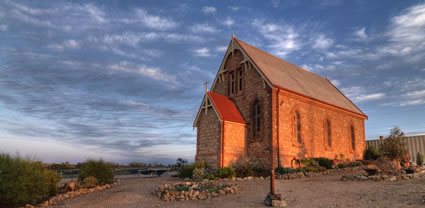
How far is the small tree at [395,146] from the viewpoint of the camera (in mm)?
23423

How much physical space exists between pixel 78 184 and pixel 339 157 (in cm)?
2301

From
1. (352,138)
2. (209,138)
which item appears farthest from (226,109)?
(352,138)

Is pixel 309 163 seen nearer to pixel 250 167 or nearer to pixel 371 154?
pixel 250 167

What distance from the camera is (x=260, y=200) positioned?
38.0 ft

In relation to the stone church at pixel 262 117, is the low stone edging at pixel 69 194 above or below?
below

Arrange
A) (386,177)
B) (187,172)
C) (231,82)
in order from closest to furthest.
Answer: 1. (386,177)
2. (187,172)
3. (231,82)

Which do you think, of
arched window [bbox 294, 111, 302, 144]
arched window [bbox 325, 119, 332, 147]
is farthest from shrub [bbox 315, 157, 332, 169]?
arched window [bbox 325, 119, 332, 147]

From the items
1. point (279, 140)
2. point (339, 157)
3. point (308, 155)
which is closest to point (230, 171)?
point (279, 140)

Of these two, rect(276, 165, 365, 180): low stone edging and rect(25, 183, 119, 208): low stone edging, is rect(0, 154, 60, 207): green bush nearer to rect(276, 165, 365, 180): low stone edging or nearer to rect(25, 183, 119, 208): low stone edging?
rect(25, 183, 119, 208): low stone edging

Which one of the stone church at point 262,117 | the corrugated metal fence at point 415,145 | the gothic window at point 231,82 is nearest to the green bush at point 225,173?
the stone church at point 262,117

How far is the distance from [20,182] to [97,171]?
587 cm

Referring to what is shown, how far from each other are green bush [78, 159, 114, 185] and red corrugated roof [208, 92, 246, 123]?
8.65 metres

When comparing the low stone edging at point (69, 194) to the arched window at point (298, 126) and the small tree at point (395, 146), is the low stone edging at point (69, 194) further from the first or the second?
the small tree at point (395, 146)

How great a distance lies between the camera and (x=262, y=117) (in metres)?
22.1
